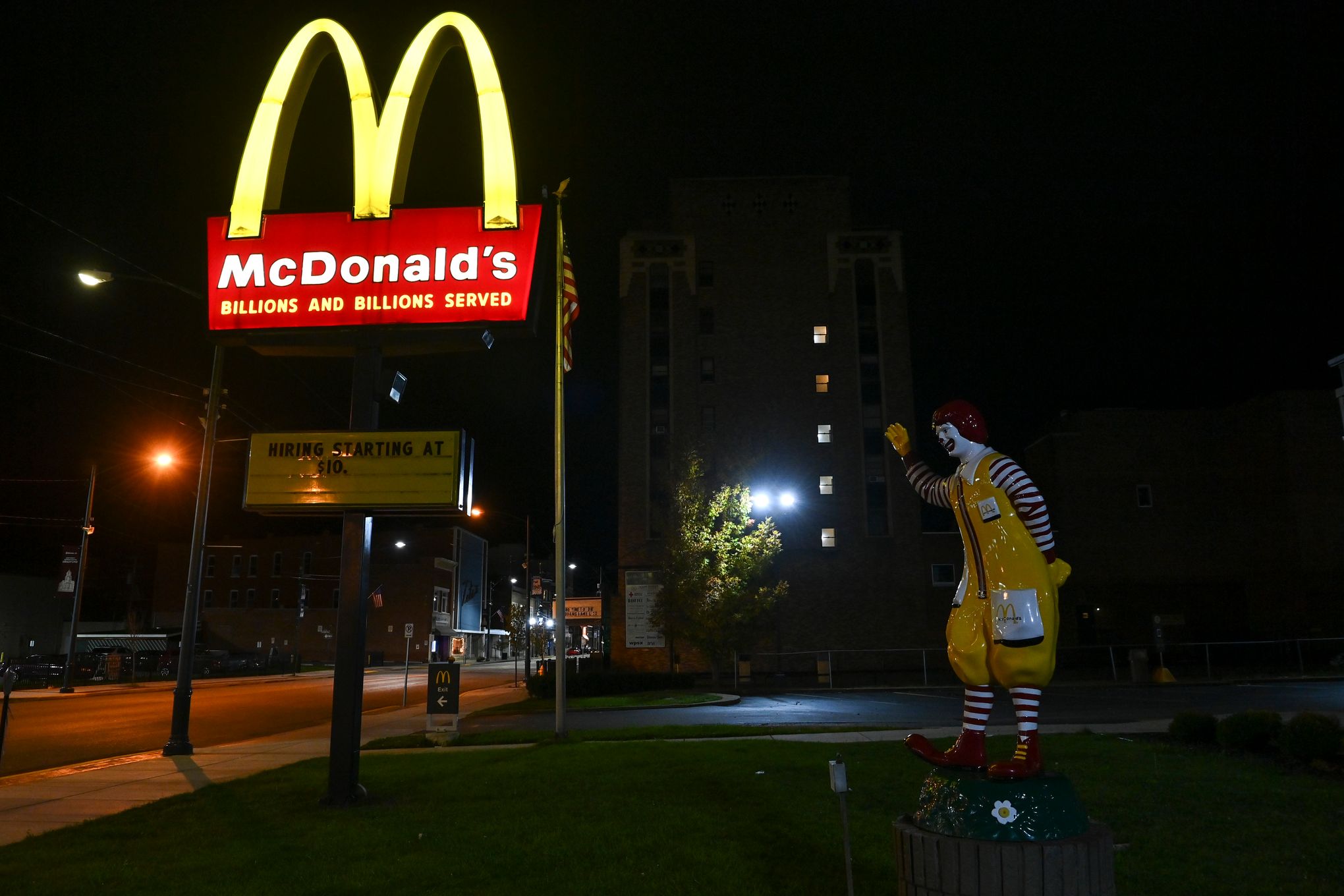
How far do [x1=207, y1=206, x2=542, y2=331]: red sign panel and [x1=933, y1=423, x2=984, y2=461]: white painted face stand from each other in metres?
6.78

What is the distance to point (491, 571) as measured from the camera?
131 meters

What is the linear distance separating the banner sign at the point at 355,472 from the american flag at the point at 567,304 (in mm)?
7048

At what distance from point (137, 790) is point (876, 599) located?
34.1m

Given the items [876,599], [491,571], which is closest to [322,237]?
[876,599]

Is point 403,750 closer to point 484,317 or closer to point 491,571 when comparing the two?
point 484,317

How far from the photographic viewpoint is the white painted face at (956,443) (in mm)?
5910

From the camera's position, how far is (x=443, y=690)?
17734mm

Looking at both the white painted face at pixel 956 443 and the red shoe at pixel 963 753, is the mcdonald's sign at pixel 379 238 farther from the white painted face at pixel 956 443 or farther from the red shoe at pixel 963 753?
the red shoe at pixel 963 753

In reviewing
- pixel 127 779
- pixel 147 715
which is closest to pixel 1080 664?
pixel 147 715

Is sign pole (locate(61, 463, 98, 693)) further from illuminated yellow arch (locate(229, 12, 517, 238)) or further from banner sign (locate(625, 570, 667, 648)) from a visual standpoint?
illuminated yellow arch (locate(229, 12, 517, 238))

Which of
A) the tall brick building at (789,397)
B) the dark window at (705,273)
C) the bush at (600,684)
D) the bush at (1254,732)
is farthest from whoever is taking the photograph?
the dark window at (705,273)

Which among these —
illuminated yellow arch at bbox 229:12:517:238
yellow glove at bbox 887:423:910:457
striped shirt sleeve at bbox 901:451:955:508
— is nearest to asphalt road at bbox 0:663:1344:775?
illuminated yellow arch at bbox 229:12:517:238

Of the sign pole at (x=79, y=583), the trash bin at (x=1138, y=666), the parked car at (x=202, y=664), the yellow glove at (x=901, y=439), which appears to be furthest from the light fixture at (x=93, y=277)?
the parked car at (x=202, y=664)

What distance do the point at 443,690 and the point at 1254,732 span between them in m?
13.7
